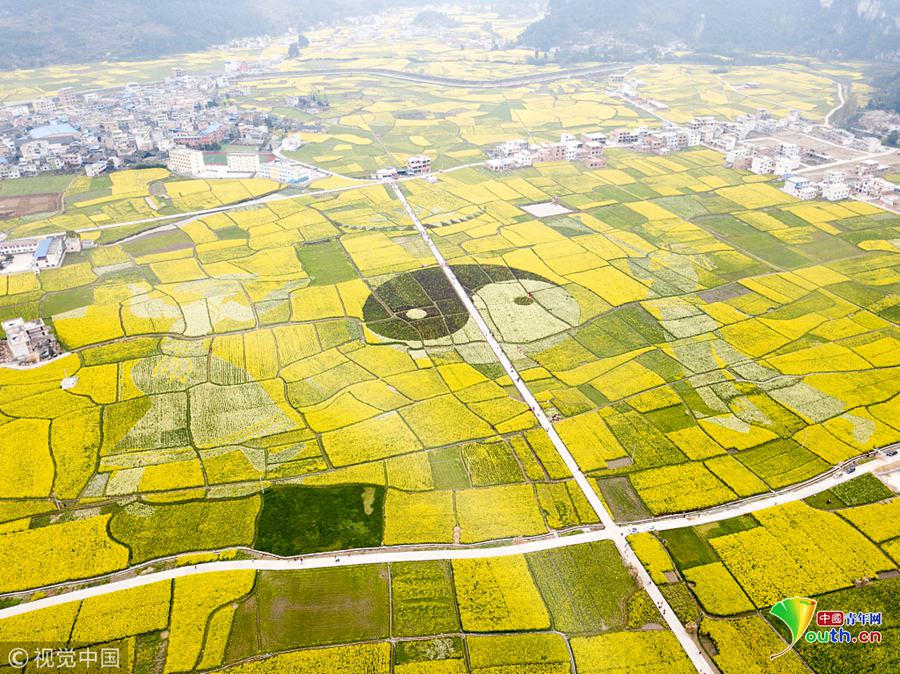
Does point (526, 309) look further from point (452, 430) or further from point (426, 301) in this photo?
point (452, 430)

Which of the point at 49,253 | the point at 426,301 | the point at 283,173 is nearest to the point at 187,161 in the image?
the point at 283,173

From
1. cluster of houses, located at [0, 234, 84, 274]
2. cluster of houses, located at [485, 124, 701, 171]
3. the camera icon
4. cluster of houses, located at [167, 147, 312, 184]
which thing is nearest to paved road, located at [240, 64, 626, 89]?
cluster of houses, located at [485, 124, 701, 171]

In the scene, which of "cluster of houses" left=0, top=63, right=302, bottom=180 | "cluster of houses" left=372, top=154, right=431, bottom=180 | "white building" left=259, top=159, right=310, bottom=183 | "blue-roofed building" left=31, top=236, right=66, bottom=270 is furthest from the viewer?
"cluster of houses" left=0, top=63, right=302, bottom=180

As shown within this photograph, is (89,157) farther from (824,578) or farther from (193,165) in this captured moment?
(824,578)

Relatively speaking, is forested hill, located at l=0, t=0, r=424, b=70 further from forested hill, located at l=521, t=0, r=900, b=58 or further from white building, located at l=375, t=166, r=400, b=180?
white building, located at l=375, t=166, r=400, b=180

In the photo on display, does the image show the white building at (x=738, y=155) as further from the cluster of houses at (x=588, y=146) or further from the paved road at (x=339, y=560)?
the paved road at (x=339, y=560)

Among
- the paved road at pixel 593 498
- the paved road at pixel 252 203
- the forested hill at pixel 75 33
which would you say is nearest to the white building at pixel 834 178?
the paved road at pixel 252 203
